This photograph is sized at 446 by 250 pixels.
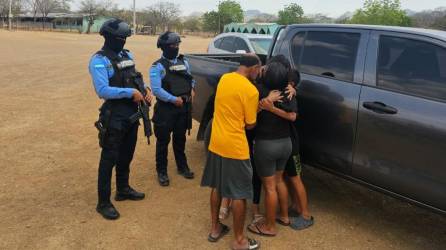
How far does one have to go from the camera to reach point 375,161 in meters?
3.68

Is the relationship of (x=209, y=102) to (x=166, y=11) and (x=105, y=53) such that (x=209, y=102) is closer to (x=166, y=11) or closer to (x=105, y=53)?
(x=105, y=53)

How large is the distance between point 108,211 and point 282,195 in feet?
5.05

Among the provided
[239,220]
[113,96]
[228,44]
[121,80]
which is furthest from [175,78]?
[228,44]

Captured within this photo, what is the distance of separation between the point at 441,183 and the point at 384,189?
1.56 feet

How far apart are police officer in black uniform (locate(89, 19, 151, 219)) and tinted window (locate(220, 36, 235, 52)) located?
23.4 ft

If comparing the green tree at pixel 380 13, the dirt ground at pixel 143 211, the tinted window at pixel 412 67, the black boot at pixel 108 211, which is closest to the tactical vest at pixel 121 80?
the black boot at pixel 108 211

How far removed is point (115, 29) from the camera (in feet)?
13.0

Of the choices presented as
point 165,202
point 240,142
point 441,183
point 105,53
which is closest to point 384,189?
point 441,183

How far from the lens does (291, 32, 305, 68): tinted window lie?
14.8 ft

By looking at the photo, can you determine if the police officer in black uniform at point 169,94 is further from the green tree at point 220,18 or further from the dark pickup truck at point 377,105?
the green tree at point 220,18

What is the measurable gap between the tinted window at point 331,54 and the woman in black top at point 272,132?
0.61 meters

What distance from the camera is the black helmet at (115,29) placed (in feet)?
13.0

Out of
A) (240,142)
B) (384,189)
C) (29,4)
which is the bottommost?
(384,189)

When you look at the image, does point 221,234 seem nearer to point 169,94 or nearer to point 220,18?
point 169,94
